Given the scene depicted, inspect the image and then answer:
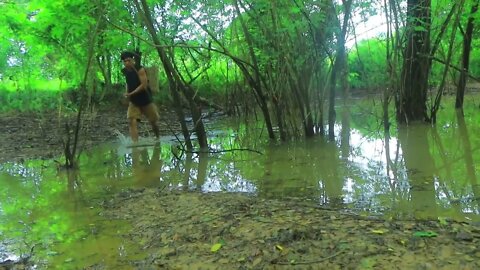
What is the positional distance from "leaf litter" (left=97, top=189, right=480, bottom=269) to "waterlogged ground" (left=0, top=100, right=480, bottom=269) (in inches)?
0.4

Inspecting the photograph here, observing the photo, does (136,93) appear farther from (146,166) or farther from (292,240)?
(292,240)

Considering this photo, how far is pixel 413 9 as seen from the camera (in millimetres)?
8352

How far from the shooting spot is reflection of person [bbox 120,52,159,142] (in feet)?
27.4

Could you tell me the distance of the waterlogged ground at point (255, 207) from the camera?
3061 mm

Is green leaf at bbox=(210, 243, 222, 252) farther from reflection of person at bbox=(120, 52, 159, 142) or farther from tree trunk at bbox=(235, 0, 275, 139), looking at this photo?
reflection of person at bbox=(120, 52, 159, 142)

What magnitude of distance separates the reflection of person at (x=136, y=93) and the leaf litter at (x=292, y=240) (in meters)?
4.56

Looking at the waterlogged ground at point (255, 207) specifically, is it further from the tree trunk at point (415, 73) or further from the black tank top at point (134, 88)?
the tree trunk at point (415, 73)

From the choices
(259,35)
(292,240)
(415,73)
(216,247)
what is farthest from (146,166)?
(415,73)

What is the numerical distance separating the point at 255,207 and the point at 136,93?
5.11m

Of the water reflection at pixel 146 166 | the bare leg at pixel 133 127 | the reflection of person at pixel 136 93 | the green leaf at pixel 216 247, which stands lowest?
the green leaf at pixel 216 247

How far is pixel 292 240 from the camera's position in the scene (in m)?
3.21

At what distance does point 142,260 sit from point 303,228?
1087 mm

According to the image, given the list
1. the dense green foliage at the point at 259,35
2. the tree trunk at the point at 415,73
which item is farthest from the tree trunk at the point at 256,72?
the tree trunk at the point at 415,73

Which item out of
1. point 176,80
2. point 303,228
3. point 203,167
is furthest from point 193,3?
point 303,228
